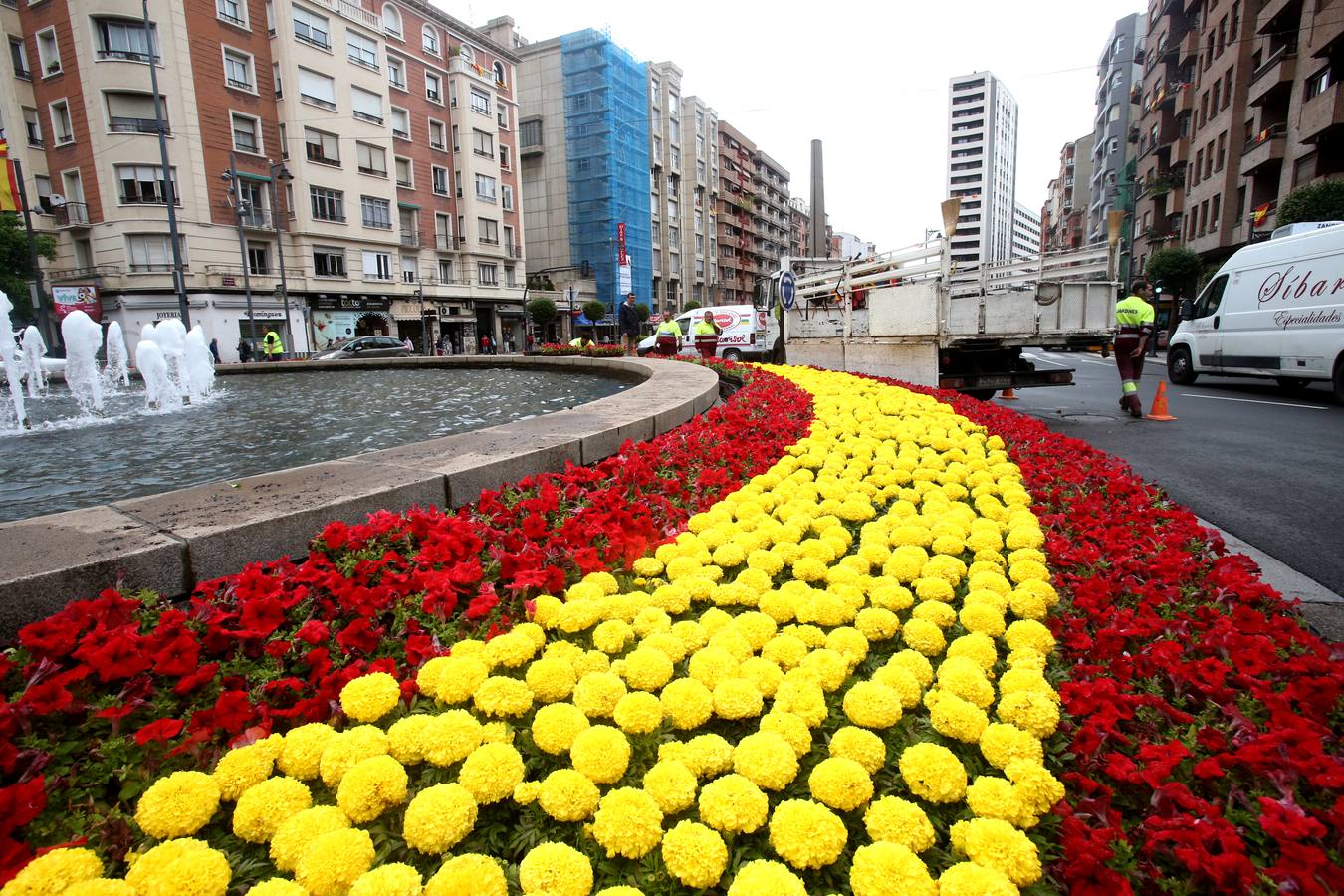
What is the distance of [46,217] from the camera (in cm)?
3064

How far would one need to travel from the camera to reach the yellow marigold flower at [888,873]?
145 centimetres

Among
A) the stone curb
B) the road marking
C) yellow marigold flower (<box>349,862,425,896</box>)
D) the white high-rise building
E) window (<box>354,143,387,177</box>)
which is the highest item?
the white high-rise building

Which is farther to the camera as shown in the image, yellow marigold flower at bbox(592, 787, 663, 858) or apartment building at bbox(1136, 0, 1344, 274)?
apartment building at bbox(1136, 0, 1344, 274)

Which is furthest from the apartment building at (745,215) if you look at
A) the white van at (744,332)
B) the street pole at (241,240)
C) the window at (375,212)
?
the street pole at (241,240)

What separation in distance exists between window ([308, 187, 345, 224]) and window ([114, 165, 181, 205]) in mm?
5933

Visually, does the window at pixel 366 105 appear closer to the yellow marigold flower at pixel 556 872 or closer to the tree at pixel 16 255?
the tree at pixel 16 255

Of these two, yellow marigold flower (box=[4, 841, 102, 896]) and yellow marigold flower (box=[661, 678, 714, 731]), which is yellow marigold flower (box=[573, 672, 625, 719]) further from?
yellow marigold flower (box=[4, 841, 102, 896])

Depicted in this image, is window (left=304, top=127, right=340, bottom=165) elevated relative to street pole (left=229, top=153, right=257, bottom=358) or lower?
elevated

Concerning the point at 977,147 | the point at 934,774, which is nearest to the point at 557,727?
the point at 934,774

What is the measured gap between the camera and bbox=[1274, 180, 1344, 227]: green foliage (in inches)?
835

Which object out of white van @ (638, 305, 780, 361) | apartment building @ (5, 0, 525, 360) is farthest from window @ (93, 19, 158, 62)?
white van @ (638, 305, 780, 361)

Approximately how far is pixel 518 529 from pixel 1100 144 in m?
91.2

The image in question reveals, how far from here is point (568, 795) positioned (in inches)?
65.4

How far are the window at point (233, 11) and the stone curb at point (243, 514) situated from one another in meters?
37.5
